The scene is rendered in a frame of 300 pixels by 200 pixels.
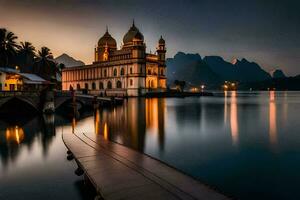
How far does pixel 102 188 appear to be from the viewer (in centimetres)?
1048

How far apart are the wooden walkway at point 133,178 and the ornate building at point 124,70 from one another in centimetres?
10695

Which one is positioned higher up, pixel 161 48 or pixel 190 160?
pixel 161 48

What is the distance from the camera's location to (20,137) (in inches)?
1075

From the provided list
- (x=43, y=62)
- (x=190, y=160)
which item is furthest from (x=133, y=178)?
(x=43, y=62)

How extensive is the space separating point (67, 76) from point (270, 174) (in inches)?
6182

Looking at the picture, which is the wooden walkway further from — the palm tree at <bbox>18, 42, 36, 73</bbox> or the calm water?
the palm tree at <bbox>18, 42, 36, 73</bbox>

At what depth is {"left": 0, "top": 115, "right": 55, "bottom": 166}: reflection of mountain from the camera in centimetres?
2062

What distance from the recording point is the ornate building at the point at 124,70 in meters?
124

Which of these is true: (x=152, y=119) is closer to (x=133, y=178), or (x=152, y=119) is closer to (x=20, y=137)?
(x=20, y=137)

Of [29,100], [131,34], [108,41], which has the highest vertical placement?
[131,34]

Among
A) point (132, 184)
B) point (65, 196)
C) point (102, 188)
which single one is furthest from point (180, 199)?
point (65, 196)

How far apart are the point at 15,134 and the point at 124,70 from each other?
10039 centimetres

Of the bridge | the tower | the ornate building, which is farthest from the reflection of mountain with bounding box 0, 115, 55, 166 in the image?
the tower

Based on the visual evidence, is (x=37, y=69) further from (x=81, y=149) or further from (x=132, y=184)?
(x=132, y=184)
